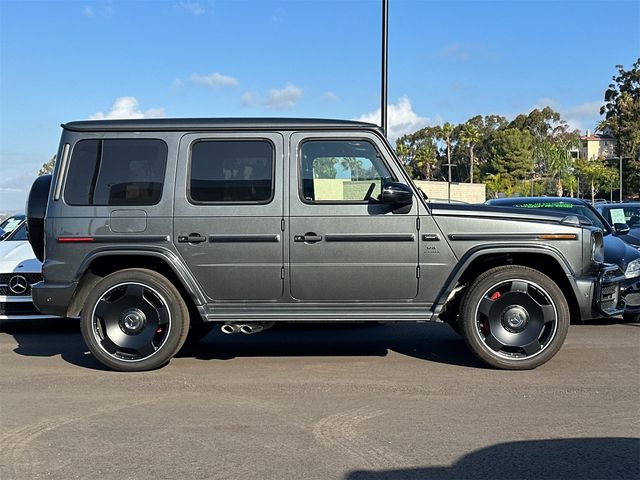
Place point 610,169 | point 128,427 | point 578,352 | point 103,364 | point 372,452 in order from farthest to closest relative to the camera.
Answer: point 610,169 → point 578,352 → point 103,364 → point 128,427 → point 372,452

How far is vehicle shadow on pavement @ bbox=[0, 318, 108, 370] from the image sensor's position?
21.7 ft

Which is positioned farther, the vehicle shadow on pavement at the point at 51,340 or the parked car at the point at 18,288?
the parked car at the point at 18,288

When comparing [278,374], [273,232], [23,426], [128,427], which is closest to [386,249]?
[273,232]

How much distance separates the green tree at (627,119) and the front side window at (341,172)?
7065 centimetres

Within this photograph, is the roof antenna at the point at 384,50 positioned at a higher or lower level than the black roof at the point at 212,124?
higher

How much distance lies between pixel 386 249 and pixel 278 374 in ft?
4.89

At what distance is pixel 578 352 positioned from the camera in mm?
6527

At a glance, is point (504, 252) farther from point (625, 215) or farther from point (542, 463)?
point (625, 215)

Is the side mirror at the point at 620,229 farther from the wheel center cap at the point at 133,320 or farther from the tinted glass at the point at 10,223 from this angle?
the tinted glass at the point at 10,223

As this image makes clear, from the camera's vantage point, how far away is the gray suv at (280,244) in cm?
565

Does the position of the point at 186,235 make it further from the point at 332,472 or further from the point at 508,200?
the point at 508,200

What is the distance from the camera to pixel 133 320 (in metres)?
5.86

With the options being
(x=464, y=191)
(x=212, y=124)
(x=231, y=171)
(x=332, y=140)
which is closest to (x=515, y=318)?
(x=332, y=140)

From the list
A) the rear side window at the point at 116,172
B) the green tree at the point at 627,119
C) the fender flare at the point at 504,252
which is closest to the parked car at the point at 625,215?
the fender flare at the point at 504,252
